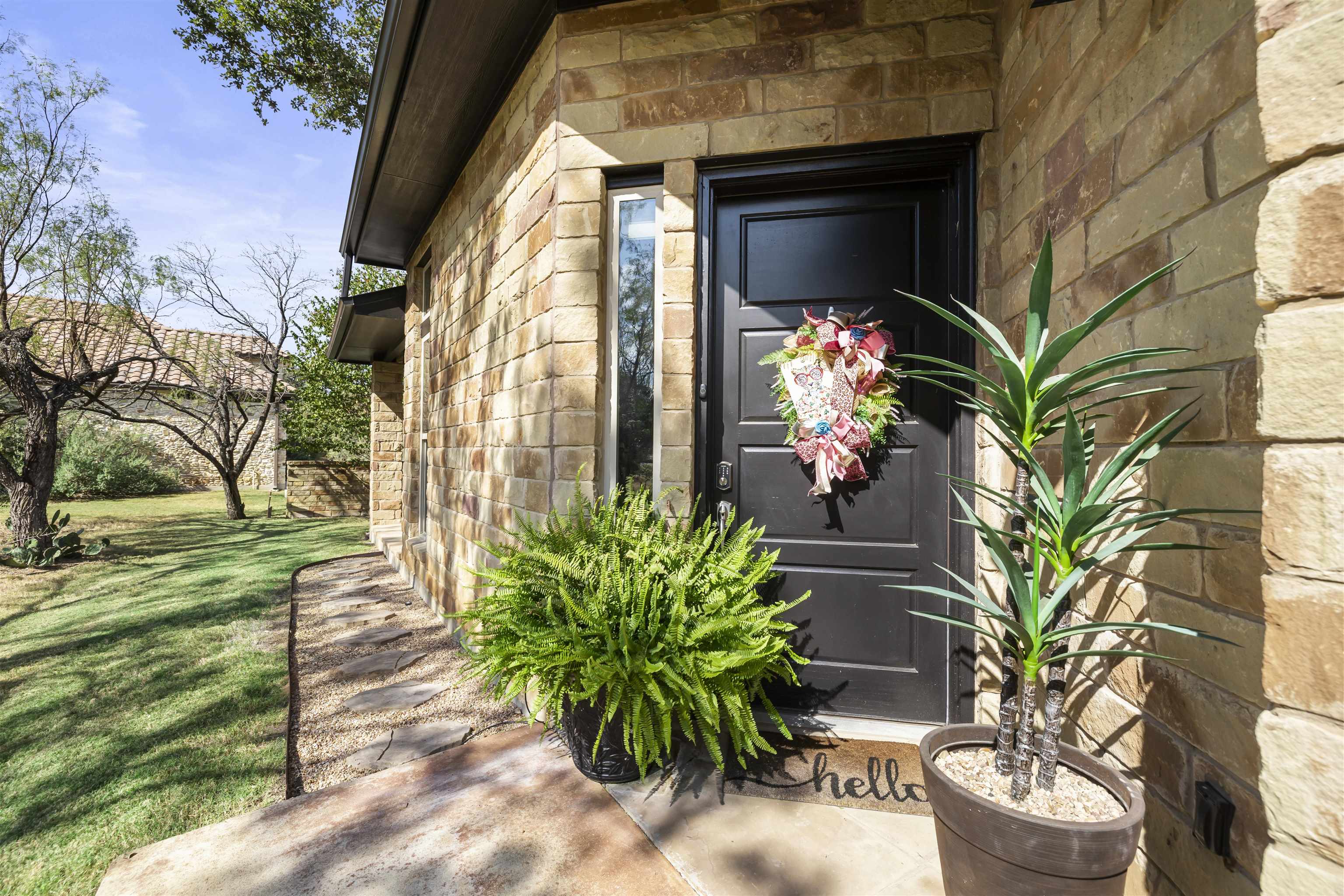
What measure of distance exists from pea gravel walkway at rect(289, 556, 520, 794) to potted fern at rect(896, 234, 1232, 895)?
180cm

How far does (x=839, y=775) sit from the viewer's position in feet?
6.61

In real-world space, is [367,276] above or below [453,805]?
above

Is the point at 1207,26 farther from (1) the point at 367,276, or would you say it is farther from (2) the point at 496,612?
(1) the point at 367,276

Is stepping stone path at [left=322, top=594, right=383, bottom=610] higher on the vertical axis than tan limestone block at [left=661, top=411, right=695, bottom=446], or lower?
lower

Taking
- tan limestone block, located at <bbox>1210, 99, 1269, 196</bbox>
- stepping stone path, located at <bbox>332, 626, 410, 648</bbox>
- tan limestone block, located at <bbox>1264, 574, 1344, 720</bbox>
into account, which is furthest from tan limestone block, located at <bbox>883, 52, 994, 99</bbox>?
stepping stone path, located at <bbox>332, 626, 410, 648</bbox>

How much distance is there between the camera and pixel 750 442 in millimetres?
2426

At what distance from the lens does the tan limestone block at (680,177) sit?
2.39 meters

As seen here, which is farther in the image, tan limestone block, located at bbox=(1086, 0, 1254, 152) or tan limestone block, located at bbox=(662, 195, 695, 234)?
tan limestone block, located at bbox=(662, 195, 695, 234)

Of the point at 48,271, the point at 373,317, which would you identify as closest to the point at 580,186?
the point at 373,317

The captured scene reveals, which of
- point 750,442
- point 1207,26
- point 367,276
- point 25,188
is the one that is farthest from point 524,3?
point 367,276

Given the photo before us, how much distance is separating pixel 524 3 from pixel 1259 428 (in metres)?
2.97

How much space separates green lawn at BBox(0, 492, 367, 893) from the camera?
1.79 meters

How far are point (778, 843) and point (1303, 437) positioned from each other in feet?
5.07

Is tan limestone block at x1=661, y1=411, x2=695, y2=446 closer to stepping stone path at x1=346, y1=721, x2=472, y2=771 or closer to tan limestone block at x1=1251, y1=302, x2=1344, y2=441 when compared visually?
stepping stone path at x1=346, y1=721, x2=472, y2=771
